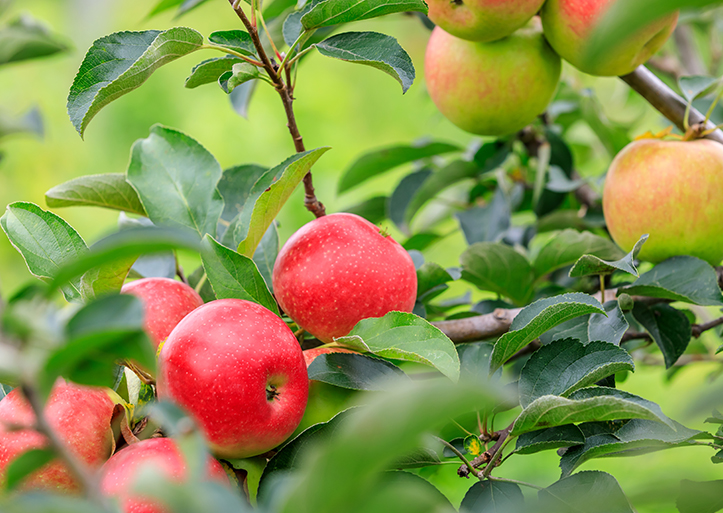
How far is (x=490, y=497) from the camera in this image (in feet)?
1.38

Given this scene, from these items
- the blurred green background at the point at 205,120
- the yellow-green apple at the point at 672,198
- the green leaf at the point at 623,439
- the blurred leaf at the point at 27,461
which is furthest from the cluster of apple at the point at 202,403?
the blurred green background at the point at 205,120

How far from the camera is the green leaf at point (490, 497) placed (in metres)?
0.41

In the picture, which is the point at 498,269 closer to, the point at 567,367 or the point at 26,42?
the point at 567,367

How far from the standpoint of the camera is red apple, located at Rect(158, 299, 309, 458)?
393mm

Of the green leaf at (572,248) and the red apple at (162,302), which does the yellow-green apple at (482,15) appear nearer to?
the green leaf at (572,248)

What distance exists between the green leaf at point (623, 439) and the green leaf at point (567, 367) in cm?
4

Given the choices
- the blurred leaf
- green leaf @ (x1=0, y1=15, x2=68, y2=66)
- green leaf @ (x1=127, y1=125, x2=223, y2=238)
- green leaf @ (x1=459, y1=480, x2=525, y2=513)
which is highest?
green leaf @ (x1=0, y1=15, x2=68, y2=66)

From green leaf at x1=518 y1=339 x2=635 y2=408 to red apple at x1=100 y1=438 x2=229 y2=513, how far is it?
0.25 metres

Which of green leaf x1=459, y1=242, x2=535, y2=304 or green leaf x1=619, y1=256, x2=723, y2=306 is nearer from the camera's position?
green leaf x1=619, y1=256, x2=723, y2=306

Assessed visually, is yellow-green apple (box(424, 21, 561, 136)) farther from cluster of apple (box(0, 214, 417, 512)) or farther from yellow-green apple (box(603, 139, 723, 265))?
cluster of apple (box(0, 214, 417, 512))

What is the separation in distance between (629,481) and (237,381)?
130cm

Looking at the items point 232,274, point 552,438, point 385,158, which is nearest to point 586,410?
point 552,438

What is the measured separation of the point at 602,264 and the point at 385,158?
1.60 feet

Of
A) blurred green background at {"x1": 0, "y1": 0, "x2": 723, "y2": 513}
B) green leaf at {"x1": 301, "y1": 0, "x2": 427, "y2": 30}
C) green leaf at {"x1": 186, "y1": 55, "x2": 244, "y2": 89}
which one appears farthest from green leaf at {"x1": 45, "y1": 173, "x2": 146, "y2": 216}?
blurred green background at {"x1": 0, "y1": 0, "x2": 723, "y2": 513}
